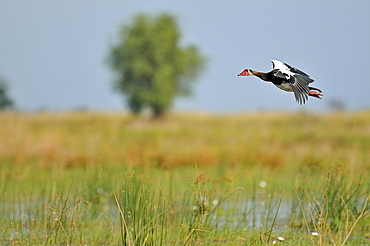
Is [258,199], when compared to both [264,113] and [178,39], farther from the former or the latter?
[178,39]

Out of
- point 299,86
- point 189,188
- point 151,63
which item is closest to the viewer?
point 299,86

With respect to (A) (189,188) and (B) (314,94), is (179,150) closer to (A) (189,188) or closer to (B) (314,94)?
(A) (189,188)

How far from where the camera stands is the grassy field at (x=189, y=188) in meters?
6.27

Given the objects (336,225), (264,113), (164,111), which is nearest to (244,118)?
(264,113)

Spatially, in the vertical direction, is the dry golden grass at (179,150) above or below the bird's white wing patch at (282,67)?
below

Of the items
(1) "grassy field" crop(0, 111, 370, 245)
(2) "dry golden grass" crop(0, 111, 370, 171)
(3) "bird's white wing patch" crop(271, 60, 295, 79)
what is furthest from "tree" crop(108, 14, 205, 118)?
(3) "bird's white wing patch" crop(271, 60, 295, 79)

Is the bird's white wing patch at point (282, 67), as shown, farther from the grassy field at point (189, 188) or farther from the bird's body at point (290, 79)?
the grassy field at point (189, 188)

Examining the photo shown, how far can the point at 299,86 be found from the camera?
6504 millimetres

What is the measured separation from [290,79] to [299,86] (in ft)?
0.44

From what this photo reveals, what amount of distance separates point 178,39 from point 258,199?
1574 inches

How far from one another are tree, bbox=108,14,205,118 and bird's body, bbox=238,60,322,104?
1545 inches

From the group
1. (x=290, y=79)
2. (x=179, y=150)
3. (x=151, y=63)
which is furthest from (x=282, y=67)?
(x=151, y=63)

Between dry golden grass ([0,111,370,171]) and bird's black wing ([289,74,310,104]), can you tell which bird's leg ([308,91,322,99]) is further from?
dry golden grass ([0,111,370,171])

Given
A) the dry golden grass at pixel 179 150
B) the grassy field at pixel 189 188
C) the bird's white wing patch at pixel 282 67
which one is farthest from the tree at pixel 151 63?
the bird's white wing patch at pixel 282 67
